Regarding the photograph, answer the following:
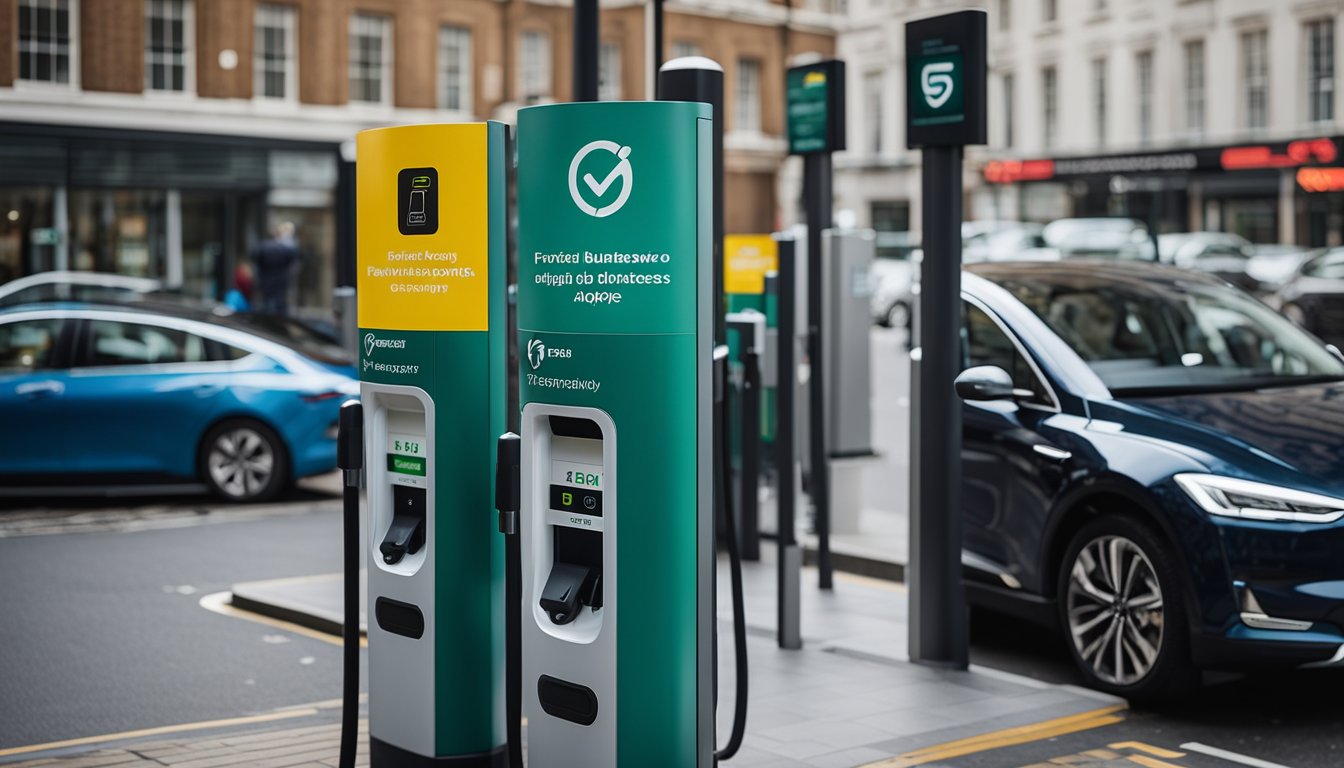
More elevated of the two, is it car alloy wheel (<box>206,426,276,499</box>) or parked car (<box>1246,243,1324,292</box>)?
parked car (<box>1246,243,1324,292</box>)

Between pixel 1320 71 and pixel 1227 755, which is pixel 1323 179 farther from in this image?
pixel 1227 755

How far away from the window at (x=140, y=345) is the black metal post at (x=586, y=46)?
5.93 meters

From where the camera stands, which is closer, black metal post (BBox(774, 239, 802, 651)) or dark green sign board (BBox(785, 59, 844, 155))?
black metal post (BBox(774, 239, 802, 651))

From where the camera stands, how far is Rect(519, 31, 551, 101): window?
35.8 metres

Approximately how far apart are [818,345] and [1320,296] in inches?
735

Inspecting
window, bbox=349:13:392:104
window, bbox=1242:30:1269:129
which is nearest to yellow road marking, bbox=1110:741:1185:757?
window, bbox=349:13:392:104

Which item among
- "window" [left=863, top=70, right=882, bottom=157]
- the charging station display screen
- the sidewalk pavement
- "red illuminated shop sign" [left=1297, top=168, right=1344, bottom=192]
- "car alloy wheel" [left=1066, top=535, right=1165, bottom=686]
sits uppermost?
"window" [left=863, top=70, right=882, bottom=157]

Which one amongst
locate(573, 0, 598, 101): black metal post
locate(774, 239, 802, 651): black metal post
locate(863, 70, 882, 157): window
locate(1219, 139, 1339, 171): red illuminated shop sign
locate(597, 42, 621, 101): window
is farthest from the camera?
locate(863, 70, 882, 157): window

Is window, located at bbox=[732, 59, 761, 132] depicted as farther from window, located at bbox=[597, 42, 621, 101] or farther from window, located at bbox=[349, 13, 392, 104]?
window, located at bbox=[349, 13, 392, 104]

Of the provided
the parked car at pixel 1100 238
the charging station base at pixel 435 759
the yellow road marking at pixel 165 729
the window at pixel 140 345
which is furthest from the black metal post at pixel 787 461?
the parked car at pixel 1100 238

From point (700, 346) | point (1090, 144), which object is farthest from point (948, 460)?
point (1090, 144)

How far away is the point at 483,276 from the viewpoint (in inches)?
194

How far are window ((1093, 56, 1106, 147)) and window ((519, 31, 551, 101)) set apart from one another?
18515mm

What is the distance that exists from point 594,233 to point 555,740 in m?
1.46
